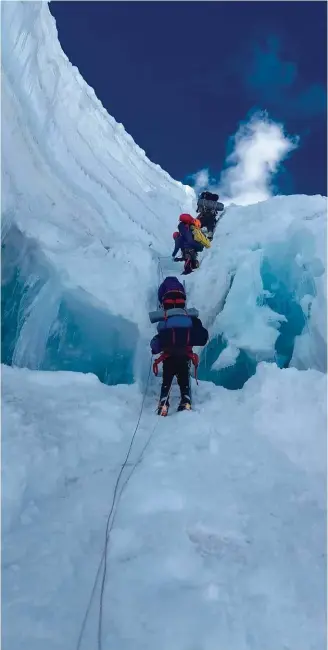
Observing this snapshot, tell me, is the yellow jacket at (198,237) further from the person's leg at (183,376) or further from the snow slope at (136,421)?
the person's leg at (183,376)

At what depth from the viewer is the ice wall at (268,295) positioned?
20.6ft

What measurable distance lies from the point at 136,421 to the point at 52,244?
129 inches

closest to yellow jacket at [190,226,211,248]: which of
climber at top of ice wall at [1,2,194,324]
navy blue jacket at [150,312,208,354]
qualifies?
climber at top of ice wall at [1,2,194,324]

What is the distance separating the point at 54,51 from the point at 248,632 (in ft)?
37.6

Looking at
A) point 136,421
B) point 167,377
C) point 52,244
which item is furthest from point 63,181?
point 136,421

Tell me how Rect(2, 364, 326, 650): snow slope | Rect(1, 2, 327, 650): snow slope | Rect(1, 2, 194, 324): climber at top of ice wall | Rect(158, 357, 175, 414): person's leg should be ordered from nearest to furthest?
Rect(2, 364, 326, 650): snow slope
Rect(1, 2, 327, 650): snow slope
Rect(158, 357, 175, 414): person's leg
Rect(1, 2, 194, 324): climber at top of ice wall

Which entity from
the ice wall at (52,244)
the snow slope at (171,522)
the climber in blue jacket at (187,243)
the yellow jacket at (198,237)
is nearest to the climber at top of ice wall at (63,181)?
the ice wall at (52,244)

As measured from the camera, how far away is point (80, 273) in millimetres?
6664

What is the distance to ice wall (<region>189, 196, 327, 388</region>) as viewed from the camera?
629 cm

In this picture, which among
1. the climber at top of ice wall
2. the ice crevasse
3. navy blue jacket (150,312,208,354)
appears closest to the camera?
navy blue jacket (150,312,208,354)

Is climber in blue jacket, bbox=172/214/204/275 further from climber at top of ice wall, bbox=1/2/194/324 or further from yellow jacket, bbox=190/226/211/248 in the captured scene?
climber at top of ice wall, bbox=1/2/194/324

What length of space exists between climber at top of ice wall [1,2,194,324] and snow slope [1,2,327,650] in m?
0.04

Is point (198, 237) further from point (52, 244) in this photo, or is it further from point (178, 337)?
point (178, 337)

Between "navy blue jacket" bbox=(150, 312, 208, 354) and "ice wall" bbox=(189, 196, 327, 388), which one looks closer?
"navy blue jacket" bbox=(150, 312, 208, 354)
